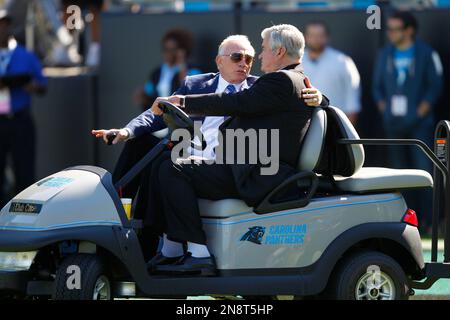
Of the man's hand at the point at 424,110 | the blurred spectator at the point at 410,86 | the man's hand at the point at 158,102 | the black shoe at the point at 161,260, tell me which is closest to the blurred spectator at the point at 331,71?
the blurred spectator at the point at 410,86

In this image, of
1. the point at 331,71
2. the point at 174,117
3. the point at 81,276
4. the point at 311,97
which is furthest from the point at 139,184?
the point at 331,71

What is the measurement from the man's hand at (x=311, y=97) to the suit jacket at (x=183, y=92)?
548 mm

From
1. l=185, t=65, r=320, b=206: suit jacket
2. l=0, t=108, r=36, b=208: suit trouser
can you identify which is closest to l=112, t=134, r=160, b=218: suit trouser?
l=185, t=65, r=320, b=206: suit jacket

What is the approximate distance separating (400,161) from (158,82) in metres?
2.41

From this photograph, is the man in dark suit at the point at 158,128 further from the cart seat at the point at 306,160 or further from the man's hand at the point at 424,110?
the man's hand at the point at 424,110

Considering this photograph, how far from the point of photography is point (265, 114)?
6410mm

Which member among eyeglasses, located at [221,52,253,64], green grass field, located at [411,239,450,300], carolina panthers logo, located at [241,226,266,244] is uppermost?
eyeglasses, located at [221,52,253,64]

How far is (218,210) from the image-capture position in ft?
20.7

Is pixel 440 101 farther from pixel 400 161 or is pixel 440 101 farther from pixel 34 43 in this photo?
pixel 34 43

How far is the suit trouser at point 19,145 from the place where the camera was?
37.4 feet

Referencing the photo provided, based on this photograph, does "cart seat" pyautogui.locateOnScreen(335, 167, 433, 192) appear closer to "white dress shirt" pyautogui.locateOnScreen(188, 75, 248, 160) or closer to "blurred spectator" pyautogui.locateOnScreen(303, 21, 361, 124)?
"white dress shirt" pyautogui.locateOnScreen(188, 75, 248, 160)

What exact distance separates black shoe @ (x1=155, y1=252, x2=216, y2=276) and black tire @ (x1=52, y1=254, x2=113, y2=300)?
0.37m

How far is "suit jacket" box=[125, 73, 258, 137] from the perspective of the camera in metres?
6.68
